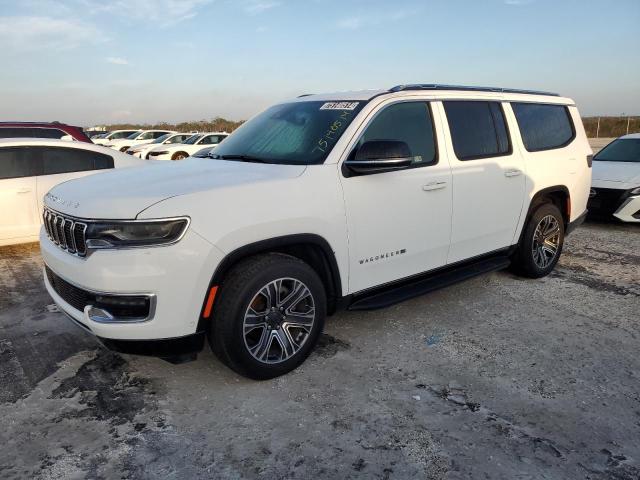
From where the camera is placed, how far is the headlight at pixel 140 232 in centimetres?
276

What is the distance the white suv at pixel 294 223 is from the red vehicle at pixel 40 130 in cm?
583

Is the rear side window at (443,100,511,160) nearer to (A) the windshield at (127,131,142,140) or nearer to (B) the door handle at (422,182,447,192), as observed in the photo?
(B) the door handle at (422,182,447,192)

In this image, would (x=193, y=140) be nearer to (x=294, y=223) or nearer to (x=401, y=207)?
(x=401, y=207)

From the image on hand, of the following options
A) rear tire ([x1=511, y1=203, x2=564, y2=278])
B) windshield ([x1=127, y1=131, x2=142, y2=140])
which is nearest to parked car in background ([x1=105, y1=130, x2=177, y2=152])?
windshield ([x1=127, y1=131, x2=142, y2=140])

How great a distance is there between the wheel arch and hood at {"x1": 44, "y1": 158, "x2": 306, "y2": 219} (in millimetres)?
396

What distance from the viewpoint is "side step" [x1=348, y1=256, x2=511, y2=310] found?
369cm

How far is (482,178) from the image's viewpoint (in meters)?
4.35

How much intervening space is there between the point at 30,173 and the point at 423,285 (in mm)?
5413

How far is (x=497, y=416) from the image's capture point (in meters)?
2.91

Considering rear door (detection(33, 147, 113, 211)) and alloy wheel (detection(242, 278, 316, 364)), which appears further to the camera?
rear door (detection(33, 147, 113, 211))

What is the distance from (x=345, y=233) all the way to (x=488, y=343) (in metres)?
1.46

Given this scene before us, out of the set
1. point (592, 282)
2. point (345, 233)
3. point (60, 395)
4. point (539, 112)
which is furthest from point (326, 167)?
point (592, 282)

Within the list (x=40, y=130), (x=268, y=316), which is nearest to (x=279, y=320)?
(x=268, y=316)

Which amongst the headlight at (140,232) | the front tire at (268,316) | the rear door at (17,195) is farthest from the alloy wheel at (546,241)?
the rear door at (17,195)
